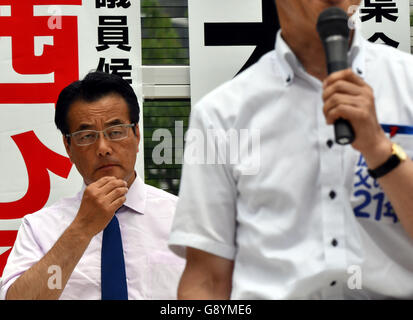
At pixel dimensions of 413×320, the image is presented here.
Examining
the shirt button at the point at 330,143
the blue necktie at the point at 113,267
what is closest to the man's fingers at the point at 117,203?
the blue necktie at the point at 113,267

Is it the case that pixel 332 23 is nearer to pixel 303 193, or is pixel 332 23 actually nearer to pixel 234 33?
pixel 303 193

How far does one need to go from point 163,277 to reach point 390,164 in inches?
50.4

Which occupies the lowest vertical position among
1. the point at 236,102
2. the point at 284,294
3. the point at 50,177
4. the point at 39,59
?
the point at 284,294

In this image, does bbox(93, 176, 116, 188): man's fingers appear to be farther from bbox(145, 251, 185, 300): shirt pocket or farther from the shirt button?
the shirt button

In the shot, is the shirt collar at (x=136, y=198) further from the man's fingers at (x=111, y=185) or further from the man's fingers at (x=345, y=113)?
the man's fingers at (x=345, y=113)

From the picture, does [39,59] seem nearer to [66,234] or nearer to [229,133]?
[66,234]

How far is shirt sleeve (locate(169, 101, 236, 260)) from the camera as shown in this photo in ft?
4.03

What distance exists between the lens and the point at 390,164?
1106 mm

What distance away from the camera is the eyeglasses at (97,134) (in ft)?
7.81

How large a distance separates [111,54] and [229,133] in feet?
5.64

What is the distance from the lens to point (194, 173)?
49.2 inches

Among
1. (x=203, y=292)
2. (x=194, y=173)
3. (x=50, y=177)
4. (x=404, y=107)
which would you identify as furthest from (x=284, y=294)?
(x=50, y=177)

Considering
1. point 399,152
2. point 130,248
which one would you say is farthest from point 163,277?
point 399,152

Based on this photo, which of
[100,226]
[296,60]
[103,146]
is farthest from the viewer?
[103,146]
